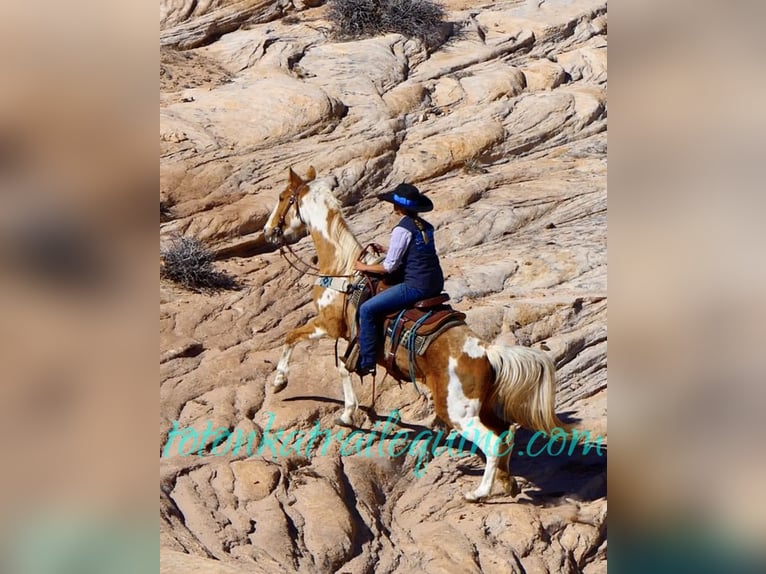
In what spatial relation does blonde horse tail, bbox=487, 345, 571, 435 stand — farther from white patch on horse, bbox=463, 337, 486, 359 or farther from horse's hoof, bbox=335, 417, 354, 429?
horse's hoof, bbox=335, 417, 354, 429

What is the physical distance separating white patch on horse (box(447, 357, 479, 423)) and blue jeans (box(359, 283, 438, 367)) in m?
0.70

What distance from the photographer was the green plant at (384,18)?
18078 millimetres

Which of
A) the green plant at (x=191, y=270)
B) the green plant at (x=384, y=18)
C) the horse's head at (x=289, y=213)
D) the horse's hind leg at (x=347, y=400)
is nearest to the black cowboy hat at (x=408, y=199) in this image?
the horse's head at (x=289, y=213)

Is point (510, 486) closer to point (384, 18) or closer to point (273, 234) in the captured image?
point (273, 234)

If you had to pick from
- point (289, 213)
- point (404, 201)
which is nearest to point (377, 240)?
point (289, 213)

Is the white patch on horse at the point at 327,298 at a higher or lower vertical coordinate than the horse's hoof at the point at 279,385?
higher

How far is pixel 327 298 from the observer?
935 centimetres

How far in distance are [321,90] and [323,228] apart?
7287 mm

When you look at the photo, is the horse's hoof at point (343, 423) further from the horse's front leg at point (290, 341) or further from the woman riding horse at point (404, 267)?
the woman riding horse at point (404, 267)

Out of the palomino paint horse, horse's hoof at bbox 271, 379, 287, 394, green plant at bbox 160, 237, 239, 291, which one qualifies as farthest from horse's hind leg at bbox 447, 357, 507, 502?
green plant at bbox 160, 237, 239, 291

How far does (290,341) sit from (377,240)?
14.3 ft

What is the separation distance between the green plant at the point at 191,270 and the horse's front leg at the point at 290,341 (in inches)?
116

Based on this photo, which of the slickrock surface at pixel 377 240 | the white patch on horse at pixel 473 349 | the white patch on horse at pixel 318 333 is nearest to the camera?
the slickrock surface at pixel 377 240
